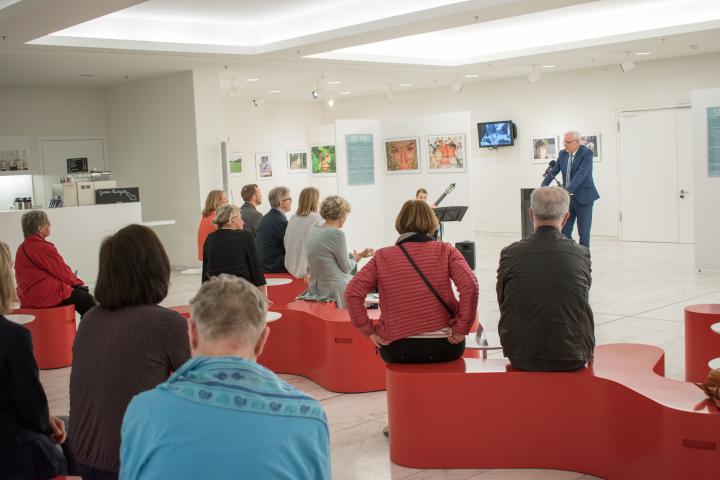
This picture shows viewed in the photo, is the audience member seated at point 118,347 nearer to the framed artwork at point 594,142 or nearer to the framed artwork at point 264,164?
the framed artwork at point 594,142

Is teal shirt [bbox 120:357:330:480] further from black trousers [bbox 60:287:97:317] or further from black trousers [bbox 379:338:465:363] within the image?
black trousers [bbox 60:287:97:317]

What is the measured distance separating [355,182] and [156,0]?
6081 millimetres

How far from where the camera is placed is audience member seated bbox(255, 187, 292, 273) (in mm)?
8391

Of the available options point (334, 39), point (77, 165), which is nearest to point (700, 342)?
point (334, 39)

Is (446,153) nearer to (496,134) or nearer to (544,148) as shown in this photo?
(544,148)

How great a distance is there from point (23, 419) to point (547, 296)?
260cm

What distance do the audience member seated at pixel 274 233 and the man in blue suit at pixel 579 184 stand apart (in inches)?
119

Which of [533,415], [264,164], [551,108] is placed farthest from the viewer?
[264,164]

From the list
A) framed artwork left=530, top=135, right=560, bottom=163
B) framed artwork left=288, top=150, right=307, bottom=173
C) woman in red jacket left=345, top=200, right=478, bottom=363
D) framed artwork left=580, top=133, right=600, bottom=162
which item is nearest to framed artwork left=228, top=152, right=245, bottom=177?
framed artwork left=288, top=150, right=307, bottom=173

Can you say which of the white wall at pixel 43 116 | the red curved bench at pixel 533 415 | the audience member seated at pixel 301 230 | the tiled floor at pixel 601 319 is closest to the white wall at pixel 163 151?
the white wall at pixel 43 116

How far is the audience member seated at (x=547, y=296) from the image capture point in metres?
4.42

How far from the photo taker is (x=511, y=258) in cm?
452

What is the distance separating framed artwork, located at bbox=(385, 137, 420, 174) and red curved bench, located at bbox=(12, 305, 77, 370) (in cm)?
872

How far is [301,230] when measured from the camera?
793 centimetres
